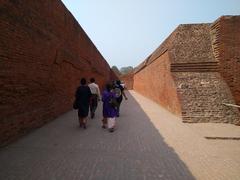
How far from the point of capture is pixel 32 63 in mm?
5930

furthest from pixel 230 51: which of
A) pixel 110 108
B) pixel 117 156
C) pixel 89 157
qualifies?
pixel 89 157

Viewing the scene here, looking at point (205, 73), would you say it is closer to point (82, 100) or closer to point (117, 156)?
point (82, 100)

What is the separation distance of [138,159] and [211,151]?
1951 millimetres

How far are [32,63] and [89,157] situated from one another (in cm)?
340

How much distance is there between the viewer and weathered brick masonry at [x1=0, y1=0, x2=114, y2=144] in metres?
4.64

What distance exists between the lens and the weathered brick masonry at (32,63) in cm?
464

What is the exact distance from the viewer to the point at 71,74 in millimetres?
10141

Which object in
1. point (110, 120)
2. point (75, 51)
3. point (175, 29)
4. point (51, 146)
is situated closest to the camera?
point (51, 146)

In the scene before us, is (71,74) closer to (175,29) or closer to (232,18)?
(175,29)

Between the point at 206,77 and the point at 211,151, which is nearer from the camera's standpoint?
the point at 211,151

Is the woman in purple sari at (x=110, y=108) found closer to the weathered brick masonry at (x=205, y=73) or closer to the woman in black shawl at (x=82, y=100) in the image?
the woman in black shawl at (x=82, y=100)

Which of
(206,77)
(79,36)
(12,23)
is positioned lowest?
(206,77)

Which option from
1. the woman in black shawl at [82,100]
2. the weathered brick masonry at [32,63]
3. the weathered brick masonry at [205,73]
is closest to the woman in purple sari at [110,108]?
the woman in black shawl at [82,100]

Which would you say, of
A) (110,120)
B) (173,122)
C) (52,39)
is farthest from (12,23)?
(173,122)
